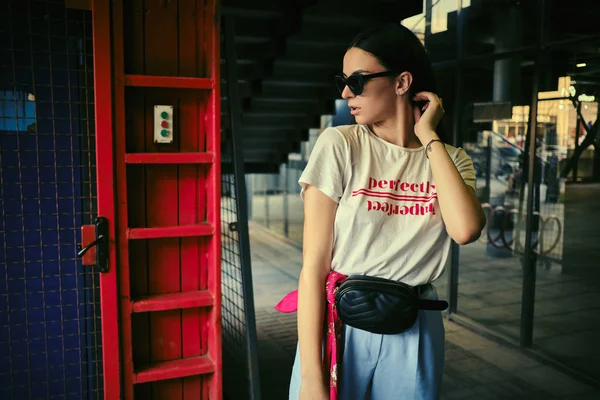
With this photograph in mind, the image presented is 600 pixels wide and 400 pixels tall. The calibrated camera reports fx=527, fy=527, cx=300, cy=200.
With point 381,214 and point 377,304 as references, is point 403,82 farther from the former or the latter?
point 377,304

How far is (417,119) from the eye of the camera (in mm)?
1717

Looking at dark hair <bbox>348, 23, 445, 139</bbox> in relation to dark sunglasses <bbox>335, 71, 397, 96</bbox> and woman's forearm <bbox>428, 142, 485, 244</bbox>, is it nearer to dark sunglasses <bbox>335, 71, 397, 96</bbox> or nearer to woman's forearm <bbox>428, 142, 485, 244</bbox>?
dark sunglasses <bbox>335, 71, 397, 96</bbox>

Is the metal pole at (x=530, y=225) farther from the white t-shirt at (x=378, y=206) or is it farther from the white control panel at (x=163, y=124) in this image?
the white t-shirt at (x=378, y=206)

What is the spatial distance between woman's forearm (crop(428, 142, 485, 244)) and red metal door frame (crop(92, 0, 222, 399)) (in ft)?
5.31

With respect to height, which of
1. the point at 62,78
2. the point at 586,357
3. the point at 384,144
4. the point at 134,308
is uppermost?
the point at 62,78

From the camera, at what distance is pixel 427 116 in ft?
5.48

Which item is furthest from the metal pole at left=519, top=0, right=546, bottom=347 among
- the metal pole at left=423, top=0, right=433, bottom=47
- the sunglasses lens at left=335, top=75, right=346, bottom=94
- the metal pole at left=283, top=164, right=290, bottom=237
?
the metal pole at left=283, top=164, right=290, bottom=237

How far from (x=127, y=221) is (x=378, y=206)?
1.72 meters

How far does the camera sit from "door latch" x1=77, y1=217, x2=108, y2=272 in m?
2.72

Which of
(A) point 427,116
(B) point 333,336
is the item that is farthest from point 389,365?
(A) point 427,116

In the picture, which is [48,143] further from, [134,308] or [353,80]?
[353,80]

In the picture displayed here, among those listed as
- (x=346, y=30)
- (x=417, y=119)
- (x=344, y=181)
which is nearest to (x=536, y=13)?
(x=346, y=30)

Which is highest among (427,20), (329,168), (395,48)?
(427,20)

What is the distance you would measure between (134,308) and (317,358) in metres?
1.63
